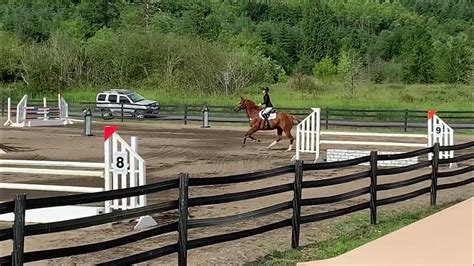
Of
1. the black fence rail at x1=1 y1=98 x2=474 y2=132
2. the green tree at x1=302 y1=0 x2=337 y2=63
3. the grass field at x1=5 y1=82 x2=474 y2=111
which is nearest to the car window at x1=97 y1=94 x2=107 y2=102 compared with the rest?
the black fence rail at x1=1 y1=98 x2=474 y2=132

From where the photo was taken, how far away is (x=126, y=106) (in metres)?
44.5

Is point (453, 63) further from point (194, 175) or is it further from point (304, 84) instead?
point (194, 175)

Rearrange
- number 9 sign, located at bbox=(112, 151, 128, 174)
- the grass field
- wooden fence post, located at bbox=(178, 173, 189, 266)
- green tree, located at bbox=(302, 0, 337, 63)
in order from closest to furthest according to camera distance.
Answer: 1. wooden fence post, located at bbox=(178, 173, 189, 266)
2. number 9 sign, located at bbox=(112, 151, 128, 174)
3. the grass field
4. green tree, located at bbox=(302, 0, 337, 63)

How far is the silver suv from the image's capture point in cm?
4379

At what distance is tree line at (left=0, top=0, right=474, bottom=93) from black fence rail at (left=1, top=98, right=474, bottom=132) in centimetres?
1238

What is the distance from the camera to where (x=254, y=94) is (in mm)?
56281

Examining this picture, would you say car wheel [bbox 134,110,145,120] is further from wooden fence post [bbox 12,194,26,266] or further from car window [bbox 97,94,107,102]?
wooden fence post [bbox 12,194,26,266]

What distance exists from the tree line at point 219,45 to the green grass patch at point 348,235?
148 ft

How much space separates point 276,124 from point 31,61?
41036 mm

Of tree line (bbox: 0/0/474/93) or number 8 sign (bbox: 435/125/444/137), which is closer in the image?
number 8 sign (bbox: 435/125/444/137)

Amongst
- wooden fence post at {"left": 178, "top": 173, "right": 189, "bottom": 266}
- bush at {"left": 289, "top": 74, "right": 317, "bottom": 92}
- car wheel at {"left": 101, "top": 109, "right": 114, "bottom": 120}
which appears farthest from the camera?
bush at {"left": 289, "top": 74, "right": 317, "bottom": 92}

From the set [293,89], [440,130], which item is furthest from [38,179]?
[293,89]

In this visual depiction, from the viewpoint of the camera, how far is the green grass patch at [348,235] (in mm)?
8742

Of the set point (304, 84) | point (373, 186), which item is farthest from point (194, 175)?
point (304, 84)
